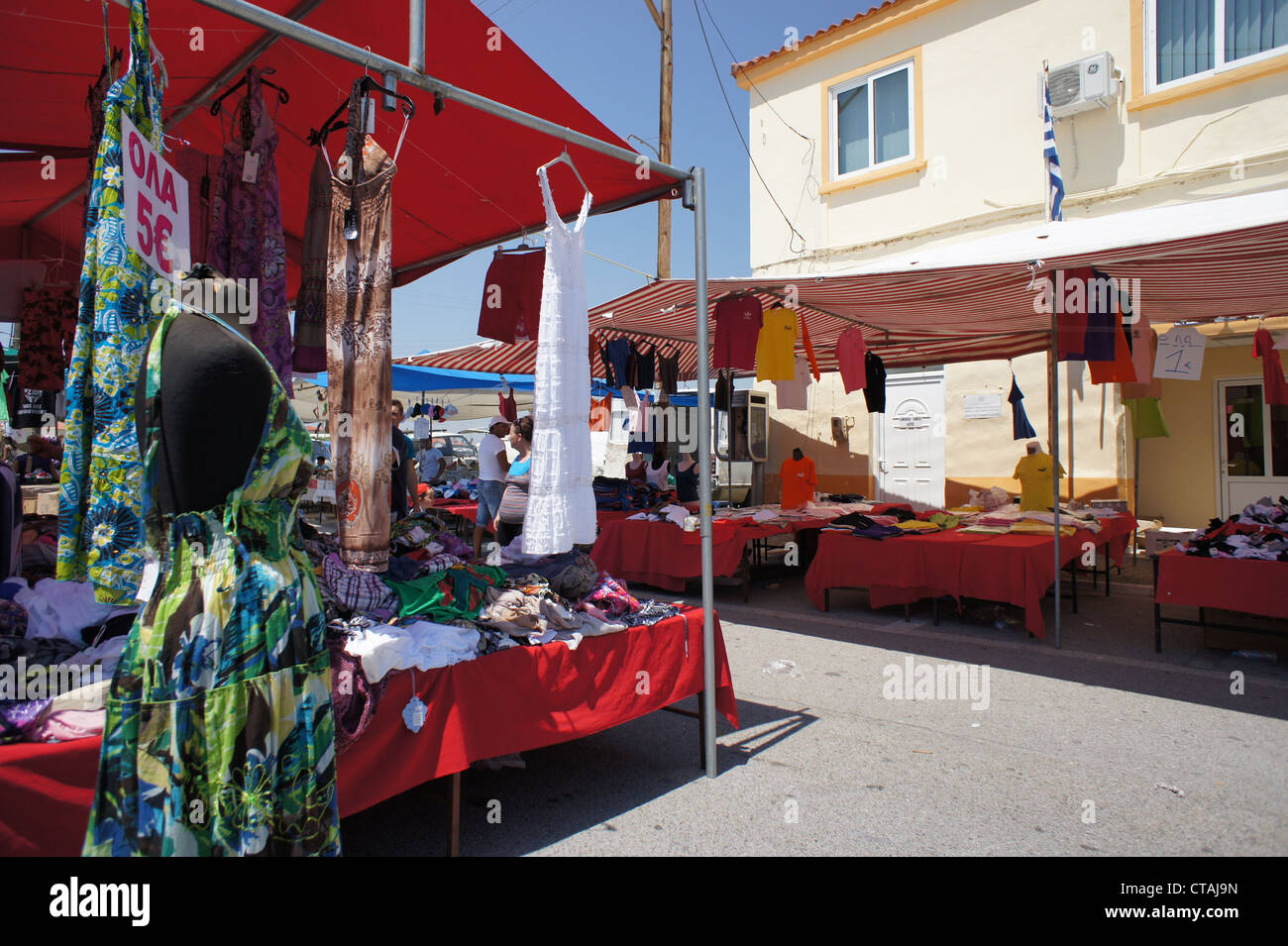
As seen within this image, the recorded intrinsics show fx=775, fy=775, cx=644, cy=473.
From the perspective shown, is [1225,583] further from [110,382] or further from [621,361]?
[110,382]

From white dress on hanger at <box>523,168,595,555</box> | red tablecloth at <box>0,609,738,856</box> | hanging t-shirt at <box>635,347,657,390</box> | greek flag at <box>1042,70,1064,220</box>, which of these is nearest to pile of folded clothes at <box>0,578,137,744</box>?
red tablecloth at <box>0,609,738,856</box>

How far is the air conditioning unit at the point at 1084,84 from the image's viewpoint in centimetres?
1056

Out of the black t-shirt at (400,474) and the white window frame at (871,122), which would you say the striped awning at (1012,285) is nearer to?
the black t-shirt at (400,474)

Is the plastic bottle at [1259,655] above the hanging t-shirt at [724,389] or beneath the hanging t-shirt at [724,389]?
beneath

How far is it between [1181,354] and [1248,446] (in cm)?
514

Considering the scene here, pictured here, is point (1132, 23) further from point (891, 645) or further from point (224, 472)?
point (224, 472)

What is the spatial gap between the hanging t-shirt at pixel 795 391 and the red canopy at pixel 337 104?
4.04m

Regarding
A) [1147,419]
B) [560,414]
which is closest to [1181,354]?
[1147,419]

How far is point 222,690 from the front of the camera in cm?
185

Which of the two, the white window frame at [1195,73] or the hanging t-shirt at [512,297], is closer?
the hanging t-shirt at [512,297]

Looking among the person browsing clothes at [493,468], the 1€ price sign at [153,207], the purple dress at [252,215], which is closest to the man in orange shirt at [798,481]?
the person browsing clothes at [493,468]

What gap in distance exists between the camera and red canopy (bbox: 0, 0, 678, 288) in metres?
3.58

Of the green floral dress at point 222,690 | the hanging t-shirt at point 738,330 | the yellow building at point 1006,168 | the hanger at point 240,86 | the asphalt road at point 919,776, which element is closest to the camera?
the green floral dress at point 222,690
